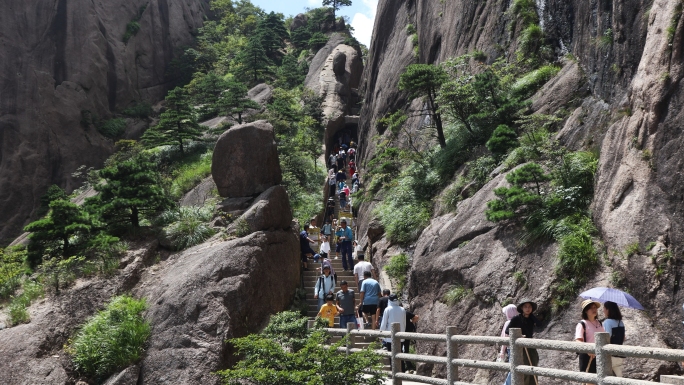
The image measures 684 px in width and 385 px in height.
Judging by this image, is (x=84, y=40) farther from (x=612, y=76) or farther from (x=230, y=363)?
(x=612, y=76)

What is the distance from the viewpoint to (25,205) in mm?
37125

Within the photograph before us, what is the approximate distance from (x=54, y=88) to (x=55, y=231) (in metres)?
23.7

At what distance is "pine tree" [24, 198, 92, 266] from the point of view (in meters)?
19.8

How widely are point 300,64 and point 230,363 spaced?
48217 millimetres

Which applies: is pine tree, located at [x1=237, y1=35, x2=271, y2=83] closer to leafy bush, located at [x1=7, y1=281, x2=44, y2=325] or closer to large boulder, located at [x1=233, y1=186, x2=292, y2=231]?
large boulder, located at [x1=233, y1=186, x2=292, y2=231]

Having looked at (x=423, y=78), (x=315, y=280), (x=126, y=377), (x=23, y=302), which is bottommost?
(x=126, y=377)

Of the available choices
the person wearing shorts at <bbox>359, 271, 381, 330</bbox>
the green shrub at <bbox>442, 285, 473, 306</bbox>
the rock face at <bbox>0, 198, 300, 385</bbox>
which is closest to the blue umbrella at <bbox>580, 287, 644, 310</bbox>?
the green shrub at <bbox>442, 285, 473, 306</bbox>

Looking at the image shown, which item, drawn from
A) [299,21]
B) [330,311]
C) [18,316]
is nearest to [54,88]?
[18,316]

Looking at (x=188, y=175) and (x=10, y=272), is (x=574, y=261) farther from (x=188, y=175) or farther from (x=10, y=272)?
(x=188, y=175)

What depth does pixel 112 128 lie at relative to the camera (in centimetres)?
4284

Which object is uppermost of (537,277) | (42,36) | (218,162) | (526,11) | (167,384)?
(42,36)

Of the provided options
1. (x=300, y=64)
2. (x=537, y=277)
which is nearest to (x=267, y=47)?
(x=300, y=64)

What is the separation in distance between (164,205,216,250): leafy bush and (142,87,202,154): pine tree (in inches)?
466

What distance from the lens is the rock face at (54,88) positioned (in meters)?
37.5
